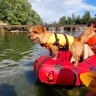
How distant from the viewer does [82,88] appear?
234 inches

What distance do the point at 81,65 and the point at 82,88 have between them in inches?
26.6

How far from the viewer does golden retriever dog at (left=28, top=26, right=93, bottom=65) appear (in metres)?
5.93

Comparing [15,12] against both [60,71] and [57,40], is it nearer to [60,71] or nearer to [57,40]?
[57,40]

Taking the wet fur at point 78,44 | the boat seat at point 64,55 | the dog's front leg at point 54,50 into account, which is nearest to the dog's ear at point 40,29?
the dog's front leg at point 54,50

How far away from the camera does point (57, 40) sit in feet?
19.8

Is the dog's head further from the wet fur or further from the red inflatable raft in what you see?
the wet fur

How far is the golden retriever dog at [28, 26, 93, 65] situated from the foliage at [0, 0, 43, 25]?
1970 inches

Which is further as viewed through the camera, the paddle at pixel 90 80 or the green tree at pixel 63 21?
the green tree at pixel 63 21

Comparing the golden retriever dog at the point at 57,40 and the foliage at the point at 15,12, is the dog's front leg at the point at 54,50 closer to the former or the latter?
the golden retriever dog at the point at 57,40

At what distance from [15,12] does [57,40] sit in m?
53.0

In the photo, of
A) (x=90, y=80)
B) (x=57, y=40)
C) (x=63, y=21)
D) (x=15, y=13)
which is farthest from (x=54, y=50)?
(x=63, y=21)

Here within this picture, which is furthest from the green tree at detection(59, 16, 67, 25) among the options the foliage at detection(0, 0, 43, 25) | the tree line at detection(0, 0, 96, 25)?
the foliage at detection(0, 0, 43, 25)

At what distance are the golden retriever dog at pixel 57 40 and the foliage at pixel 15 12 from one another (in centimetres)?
5004

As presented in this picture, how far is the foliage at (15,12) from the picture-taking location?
56281 mm
